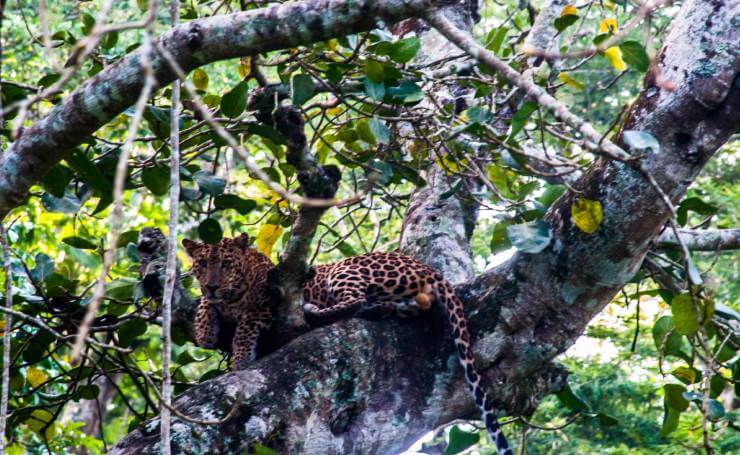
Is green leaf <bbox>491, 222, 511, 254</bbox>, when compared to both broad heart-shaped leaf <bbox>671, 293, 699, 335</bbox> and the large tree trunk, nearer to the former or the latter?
the large tree trunk

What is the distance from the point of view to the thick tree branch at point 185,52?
3.20 meters

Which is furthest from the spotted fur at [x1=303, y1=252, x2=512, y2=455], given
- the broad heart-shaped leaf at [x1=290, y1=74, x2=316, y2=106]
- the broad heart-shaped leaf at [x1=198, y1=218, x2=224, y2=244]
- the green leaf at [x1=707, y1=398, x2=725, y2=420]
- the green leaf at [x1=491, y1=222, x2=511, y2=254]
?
the broad heart-shaped leaf at [x1=290, y1=74, x2=316, y2=106]

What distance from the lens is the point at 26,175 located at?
3.58 metres

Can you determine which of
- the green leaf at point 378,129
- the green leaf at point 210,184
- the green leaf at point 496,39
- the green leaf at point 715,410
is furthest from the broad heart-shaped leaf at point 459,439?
the green leaf at point 496,39

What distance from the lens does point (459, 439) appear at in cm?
484

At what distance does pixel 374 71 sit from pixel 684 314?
1.70 metres

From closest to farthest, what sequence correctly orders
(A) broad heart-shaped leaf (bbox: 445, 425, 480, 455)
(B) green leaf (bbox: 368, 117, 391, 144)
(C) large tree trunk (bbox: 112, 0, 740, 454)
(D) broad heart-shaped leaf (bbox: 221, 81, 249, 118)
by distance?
1. (C) large tree trunk (bbox: 112, 0, 740, 454)
2. (D) broad heart-shaped leaf (bbox: 221, 81, 249, 118)
3. (B) green leaf (bbox: 368, 117, 391, 144)
4. (A) broad heart-shaped leaf (bbox: 445, 425, 480, 455)

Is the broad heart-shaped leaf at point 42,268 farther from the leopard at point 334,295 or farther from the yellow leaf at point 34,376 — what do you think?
the leopard at point 334,295

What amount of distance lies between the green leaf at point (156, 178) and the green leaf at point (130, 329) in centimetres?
68

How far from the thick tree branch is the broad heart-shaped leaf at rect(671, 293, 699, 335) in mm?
1647

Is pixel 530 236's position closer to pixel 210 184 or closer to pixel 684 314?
pixel 684 314

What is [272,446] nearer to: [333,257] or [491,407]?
[491,407]

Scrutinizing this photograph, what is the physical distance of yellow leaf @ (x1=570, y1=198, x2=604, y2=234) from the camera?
3947mm

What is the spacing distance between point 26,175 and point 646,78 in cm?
275
